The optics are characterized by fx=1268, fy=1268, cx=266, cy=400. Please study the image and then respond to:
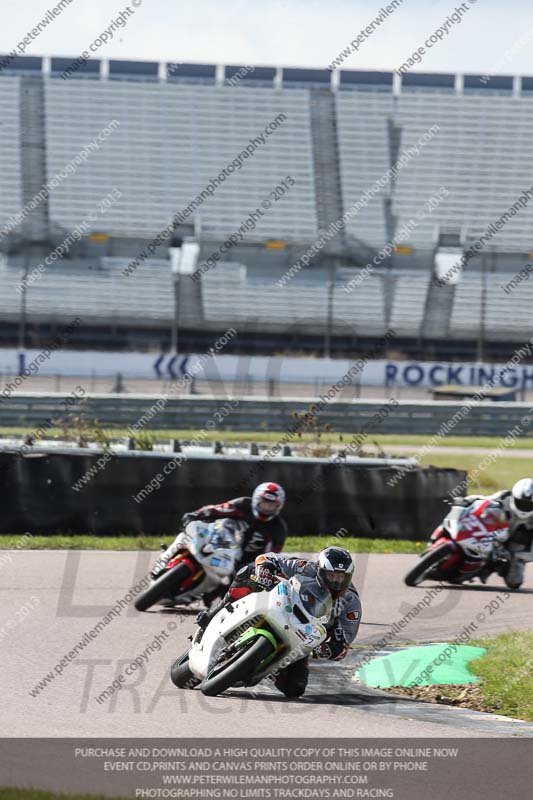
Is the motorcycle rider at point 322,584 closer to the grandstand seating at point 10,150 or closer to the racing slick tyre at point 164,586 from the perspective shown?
the racing slick tyre at point 164,586

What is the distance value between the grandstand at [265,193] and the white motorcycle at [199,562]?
1444 inches

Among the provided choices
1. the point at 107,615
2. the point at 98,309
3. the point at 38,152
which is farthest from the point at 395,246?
the point at 107,615

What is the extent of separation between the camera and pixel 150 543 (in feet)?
49.8

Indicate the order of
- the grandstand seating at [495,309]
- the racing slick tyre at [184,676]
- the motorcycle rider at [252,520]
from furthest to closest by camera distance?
1. the grandstand seating at [495,309]
2. the motorcycle rider at [252,520]
3. the racing slick tyre at [184,676]

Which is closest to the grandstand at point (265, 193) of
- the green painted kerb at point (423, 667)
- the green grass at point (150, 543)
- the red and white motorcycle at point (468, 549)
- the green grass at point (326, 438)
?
the green grass at point (326, 438)

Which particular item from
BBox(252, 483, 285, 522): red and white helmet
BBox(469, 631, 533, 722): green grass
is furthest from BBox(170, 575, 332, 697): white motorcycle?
BBox(252, 483, 285, 522): red and white helmet

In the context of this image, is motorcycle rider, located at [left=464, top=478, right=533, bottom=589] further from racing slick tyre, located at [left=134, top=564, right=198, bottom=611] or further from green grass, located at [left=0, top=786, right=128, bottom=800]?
green grass, located at [left=0, top=786, right=128, bottom=800]

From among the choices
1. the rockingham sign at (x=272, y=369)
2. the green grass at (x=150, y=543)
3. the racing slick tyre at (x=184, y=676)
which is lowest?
the rockingham sign at (x=272, y=369)

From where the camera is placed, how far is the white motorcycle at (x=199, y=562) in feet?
34.0

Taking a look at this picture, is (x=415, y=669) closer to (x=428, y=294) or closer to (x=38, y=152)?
(x=428, y=294)

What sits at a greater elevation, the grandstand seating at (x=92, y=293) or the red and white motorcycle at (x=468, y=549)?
the red and white motorcycle at (x=468, y=549)

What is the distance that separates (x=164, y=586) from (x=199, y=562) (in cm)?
39

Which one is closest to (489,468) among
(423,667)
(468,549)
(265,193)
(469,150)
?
(468,549)

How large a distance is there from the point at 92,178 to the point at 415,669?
46.1m
